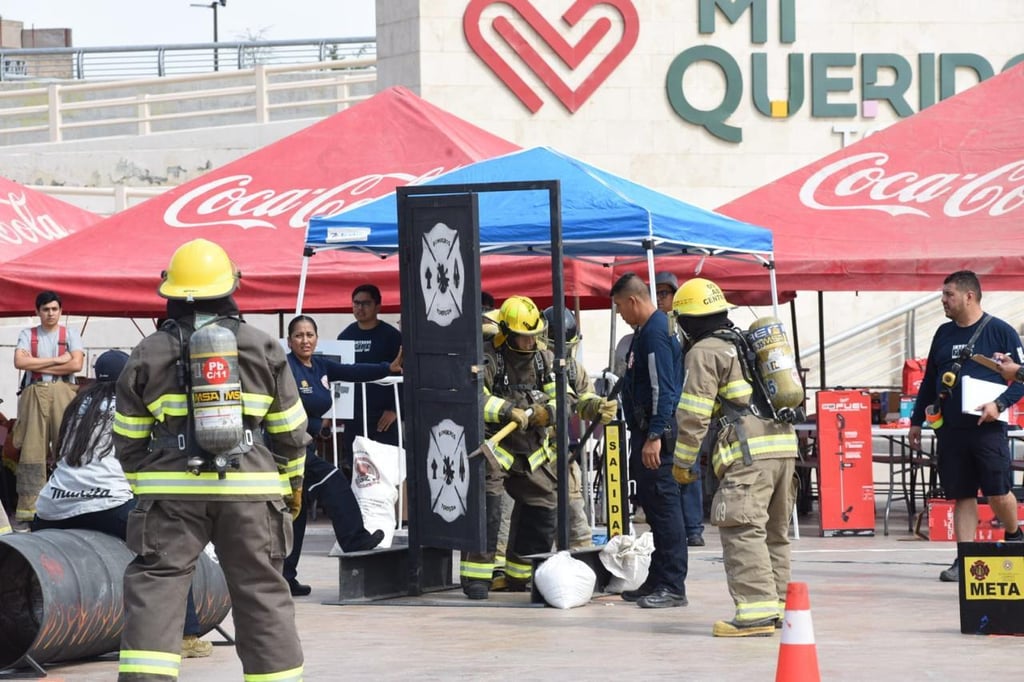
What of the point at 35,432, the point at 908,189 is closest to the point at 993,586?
the point at 908,189

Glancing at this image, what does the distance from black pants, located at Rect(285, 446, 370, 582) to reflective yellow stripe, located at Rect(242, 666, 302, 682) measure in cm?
415

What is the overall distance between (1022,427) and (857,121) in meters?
9.40

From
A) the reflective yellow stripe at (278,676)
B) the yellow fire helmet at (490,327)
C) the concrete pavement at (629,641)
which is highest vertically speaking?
the yellow fire helmet at (490,327)

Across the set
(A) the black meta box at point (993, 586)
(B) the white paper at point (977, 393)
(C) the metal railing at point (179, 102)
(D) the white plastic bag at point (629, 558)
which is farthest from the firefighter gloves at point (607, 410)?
(C) the metal railing at point (179, 102)

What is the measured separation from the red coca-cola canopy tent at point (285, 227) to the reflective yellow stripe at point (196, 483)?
789 centimetres

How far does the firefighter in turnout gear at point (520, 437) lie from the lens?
10562 millimetres

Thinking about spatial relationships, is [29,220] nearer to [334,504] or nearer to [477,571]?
[334,504]

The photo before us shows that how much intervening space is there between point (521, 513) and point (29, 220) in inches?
390

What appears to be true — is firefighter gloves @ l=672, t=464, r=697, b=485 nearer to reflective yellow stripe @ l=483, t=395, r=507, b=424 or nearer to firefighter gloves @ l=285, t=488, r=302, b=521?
reflective yellow stripe @ l=483, t=395, r=507, b=424

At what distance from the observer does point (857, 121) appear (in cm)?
2280

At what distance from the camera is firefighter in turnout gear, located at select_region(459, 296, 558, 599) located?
10562 millimetres

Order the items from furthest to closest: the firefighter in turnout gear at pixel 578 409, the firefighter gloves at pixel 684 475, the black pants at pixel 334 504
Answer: the black pants at pixel 334 504 → the firefighter in turnout gear at pixel 578 409 → the firefighter gloves at pixel 684 475

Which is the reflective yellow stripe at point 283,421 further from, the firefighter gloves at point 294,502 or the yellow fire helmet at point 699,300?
the yellow fire helmet at point 699,300

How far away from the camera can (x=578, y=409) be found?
428 inches
